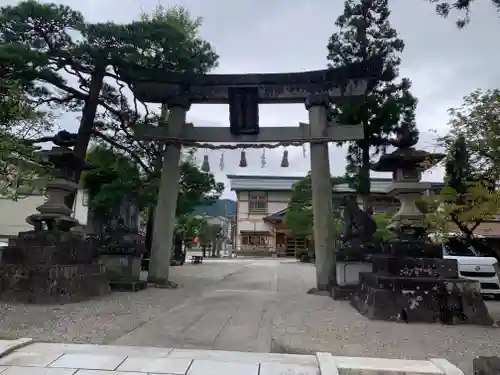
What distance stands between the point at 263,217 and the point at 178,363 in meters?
36.5

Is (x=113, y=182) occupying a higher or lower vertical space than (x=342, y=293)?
higher

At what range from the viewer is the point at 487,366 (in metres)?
3.65

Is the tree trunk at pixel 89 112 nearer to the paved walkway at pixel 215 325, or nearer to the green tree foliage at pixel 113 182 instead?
the green tree foliage at pixel 113 182

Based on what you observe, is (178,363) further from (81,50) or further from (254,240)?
(254,240)

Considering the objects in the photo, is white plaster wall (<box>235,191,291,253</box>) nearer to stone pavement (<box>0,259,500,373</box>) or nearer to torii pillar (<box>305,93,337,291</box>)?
torii pillar (<box>305,93,337,291</box>)

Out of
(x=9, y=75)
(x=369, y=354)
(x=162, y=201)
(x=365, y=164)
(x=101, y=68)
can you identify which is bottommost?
(x=369, y=354)

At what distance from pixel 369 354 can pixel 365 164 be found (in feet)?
24.3

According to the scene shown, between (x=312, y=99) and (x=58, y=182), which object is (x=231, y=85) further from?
(x=58, y=182)

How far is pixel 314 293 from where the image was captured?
11.1m

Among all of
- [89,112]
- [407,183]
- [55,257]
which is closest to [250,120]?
[89,112]

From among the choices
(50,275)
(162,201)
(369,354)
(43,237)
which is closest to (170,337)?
(369,354)

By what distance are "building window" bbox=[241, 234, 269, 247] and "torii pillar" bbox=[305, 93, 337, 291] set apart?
95.9 ft

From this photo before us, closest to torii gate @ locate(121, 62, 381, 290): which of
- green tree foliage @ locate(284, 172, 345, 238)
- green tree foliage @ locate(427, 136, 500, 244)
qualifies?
green tree foliage @ locate(427, 136, 500, 244)

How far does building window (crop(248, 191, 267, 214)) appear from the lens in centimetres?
4161
